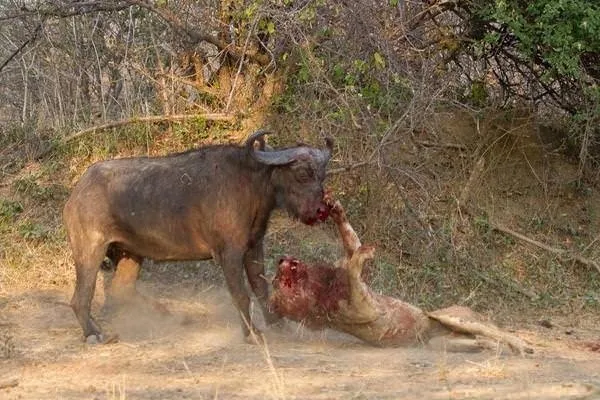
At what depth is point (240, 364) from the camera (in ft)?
26.1

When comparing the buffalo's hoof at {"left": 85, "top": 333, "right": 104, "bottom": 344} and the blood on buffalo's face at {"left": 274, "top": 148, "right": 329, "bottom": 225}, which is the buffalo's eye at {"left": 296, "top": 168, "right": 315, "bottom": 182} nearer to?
the blood on buffalo's face at {"left": 274, "top": 148, "right": 329, "bottom": 225}

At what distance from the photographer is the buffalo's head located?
9000 mm

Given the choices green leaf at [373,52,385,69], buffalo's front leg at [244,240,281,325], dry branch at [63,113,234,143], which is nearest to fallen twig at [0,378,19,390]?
buffalo's front leg at [244,240,281,325]

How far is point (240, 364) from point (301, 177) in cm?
190

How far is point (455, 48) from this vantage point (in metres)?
12.7

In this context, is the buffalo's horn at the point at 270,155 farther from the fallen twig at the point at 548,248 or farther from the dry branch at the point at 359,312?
the fallen twig at the point at 548,248

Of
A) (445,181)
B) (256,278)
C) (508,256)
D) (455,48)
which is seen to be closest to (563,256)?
(508,256)

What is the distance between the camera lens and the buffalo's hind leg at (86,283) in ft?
30.8

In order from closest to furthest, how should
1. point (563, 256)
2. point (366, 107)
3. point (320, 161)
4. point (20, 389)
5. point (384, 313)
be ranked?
point (20, 389) < point (384, 313) < point (320, 161) < point (366, 107) < point (563, 256)

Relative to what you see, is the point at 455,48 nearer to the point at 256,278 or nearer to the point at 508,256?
the point at 508,256

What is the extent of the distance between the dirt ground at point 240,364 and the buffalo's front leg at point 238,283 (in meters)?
0.24

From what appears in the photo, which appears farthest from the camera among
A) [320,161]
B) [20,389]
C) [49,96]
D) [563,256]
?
[49,96]

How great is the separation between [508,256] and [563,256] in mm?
648

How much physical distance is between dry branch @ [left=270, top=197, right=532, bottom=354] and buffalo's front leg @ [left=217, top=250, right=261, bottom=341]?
1.57ft
